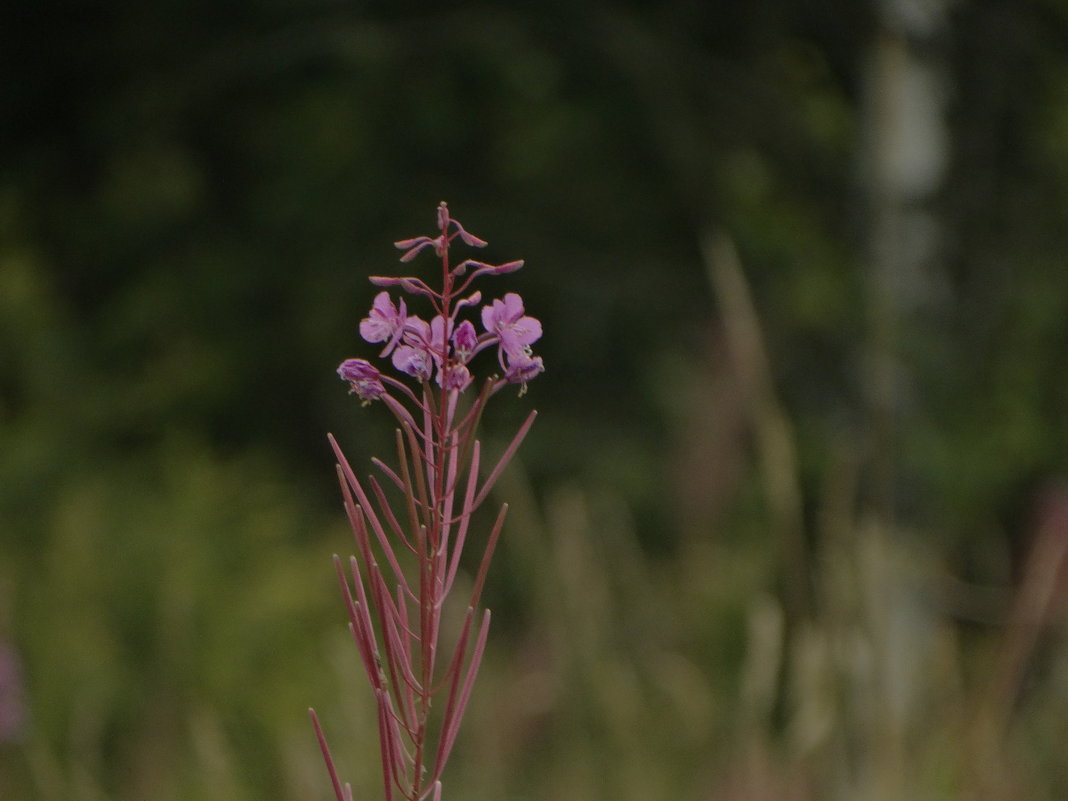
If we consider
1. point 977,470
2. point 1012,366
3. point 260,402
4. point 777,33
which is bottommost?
point 977,470

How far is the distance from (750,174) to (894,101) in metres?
0.91

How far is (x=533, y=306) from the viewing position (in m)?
5.14

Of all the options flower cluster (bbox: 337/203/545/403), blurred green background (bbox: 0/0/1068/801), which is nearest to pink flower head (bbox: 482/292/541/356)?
flower cluster (bbox: 337/203/545/403)

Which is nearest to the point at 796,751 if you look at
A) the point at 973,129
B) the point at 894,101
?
the point at 894,101

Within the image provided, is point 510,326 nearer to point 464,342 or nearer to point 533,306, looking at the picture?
point 464,342

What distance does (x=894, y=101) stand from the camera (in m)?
3.70

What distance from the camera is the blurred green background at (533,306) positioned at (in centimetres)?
338

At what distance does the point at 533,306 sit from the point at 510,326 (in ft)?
15.0

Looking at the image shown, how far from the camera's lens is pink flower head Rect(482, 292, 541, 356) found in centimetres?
59

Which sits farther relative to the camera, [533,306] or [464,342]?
[533,306]

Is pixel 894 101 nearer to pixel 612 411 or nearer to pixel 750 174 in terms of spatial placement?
pixel 750 174

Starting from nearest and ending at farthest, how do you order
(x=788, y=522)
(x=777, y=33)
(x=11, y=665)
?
(x=788, y=522)
(x=11, y=665)
(x=777, y=33)

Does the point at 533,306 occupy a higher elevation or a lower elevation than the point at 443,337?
higher

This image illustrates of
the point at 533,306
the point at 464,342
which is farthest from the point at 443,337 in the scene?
the point at 533,306
